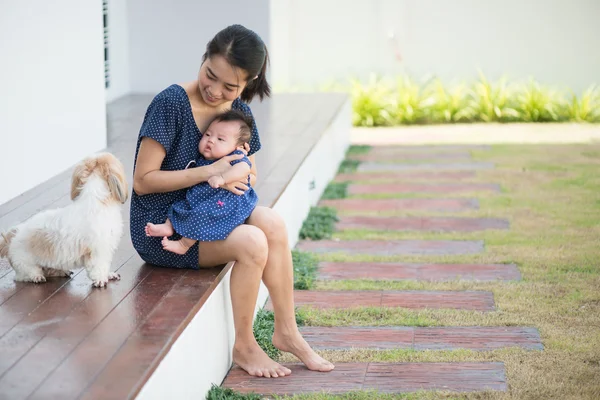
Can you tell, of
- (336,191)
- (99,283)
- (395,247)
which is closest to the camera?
(99,283)

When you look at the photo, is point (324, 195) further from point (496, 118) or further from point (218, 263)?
point (496, 118)

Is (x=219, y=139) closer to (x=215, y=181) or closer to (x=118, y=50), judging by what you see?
(x=215, y=181)

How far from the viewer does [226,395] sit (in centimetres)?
304

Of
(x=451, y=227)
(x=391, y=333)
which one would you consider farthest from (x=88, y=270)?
(x=451, y=227)

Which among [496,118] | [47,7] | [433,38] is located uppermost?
[47,7]

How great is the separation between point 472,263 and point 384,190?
5.93ft

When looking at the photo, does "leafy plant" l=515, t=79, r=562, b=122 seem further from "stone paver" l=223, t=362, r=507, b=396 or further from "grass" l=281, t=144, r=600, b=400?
"stone paver" l=223, t=362, r=507, b=396

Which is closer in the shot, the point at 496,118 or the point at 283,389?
the point at 283,389

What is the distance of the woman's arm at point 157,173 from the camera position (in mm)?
3135

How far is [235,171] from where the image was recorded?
3.18 meters

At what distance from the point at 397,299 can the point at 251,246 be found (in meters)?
1.20

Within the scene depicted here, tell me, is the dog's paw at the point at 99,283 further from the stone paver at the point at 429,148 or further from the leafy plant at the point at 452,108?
the leafy plant at the point at 452,108

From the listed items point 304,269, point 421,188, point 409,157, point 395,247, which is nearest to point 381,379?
point 304,269

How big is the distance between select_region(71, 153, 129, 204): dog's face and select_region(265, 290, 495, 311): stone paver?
1.20 meters
